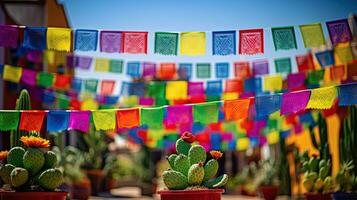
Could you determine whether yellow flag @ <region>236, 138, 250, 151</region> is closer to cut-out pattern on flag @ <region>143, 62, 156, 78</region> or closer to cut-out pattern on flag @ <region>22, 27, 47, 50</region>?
cut-out pattern on flag @ <region>143, 62, 156, 78</region>

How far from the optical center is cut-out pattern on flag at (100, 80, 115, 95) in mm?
14266

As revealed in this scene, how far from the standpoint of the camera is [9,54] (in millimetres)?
14453

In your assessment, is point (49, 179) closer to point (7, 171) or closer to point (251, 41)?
point (7, 171)

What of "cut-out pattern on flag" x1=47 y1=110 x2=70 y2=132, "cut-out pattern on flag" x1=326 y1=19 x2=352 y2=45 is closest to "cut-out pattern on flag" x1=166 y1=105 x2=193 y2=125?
"cut-out pattern on flag" x1=47 y1=110 x2=70 y2=132

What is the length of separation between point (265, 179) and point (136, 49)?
32.1 ft

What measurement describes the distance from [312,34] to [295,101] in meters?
1.93

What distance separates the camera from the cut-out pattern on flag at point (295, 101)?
8.17 meters

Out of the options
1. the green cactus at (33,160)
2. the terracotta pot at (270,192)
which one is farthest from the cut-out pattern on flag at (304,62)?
the green cactus at (33,160)

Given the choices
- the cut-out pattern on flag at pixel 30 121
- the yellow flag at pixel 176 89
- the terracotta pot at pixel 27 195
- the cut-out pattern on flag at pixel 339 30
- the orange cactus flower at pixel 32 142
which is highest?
the cut-out pattern on flag at pixel 339 30

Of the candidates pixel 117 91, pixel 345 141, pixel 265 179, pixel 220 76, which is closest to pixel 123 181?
pixel 265 179

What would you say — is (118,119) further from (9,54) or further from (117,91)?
(9,54)

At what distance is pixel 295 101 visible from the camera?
8297 millimetres

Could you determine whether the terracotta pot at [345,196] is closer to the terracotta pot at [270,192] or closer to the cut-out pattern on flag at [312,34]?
the cut-out pattern on flag at [312,34]

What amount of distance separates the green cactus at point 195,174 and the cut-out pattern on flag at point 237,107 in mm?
1707
